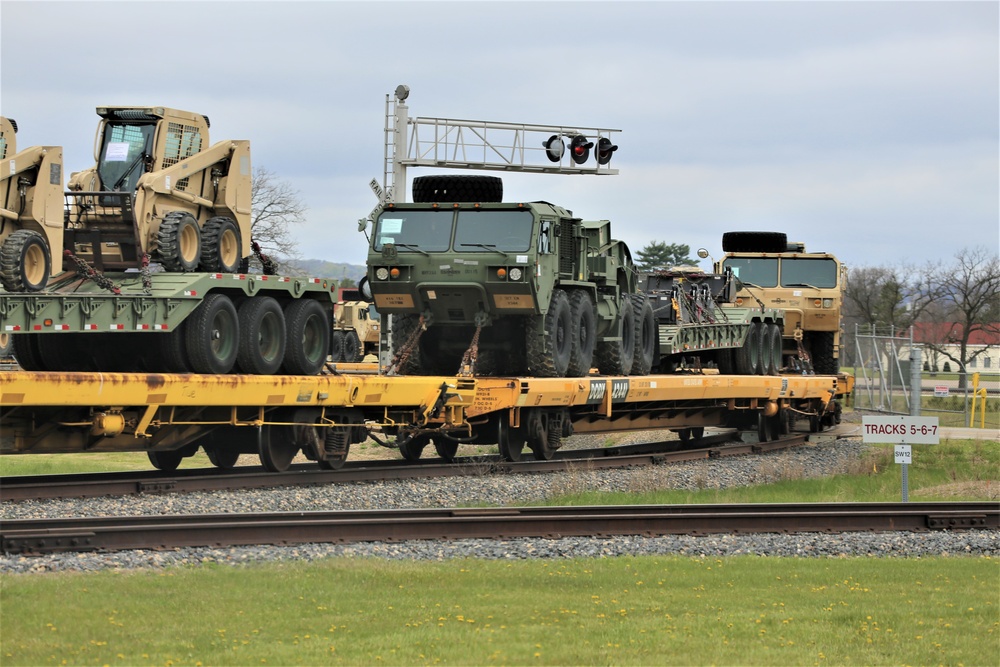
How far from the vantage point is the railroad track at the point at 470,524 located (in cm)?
1038

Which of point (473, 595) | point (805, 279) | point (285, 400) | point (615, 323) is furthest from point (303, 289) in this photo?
point (805, 279)

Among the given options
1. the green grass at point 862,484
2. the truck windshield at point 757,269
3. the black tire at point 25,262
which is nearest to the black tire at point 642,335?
the green grass at point 862,484

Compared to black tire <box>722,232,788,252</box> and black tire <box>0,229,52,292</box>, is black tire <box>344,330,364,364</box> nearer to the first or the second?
black tire <box>722,232,788,252</box>

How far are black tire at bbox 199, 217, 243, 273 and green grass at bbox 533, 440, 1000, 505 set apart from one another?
443 centimetres

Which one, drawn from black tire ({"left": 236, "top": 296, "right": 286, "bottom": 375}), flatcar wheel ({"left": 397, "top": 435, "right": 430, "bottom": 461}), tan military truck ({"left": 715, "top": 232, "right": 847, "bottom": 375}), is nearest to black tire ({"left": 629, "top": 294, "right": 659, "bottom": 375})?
flatcar wheel ({"left": 397, "top": 435, "right": 430, "bottom": 461})

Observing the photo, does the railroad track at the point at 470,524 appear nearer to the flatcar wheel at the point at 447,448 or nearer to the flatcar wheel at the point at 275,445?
the flatcar wheel at the point at 275,445

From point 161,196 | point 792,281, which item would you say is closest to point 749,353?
point 792,281

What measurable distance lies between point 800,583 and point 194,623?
4.17m

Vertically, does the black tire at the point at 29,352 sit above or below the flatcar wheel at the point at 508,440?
above

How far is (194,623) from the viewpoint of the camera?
7.71 metres

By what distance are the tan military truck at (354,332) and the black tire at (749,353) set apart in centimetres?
1244

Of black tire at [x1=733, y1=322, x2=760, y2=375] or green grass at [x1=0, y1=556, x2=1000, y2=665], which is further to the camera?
black tire at [x1=733, y1=322, x2=760, y2=375]

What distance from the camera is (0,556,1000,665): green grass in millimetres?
7250

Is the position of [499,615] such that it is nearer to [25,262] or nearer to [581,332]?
[25,262]
